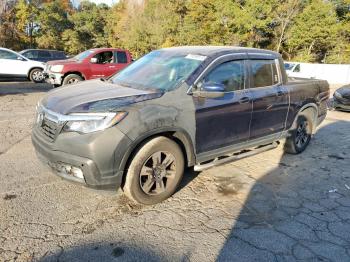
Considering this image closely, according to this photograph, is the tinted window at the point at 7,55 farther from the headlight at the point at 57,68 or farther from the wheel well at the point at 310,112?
the wheel well at the point at 310,112

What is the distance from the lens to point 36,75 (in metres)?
14.1

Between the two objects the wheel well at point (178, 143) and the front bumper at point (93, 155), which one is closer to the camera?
the front bumper at point (93, 155)

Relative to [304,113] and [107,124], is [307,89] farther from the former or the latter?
[107,124]

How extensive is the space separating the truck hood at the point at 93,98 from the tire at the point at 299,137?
10.2 feet

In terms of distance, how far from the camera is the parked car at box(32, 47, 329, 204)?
319 centimetres

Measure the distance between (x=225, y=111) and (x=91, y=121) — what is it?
1.75m

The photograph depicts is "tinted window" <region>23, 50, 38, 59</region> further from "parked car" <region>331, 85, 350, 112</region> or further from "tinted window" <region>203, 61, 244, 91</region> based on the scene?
"tinted window" <region>203, 61, 244, 91</region>

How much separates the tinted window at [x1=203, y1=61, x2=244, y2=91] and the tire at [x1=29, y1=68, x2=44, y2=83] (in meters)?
11.9

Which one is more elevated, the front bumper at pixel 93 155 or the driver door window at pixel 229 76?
the driver door window at pixel 229 76

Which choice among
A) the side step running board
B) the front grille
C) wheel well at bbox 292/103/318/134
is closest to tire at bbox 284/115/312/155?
wheel well at bbox 292/103/318/134

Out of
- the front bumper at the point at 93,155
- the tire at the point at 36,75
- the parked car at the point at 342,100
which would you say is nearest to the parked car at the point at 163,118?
the front bumper at the point at 93,155

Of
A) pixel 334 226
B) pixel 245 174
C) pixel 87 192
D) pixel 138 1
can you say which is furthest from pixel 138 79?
pixel 138 1

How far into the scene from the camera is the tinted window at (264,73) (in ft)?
15.1

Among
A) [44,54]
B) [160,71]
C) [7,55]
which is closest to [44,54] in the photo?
[44,54]
